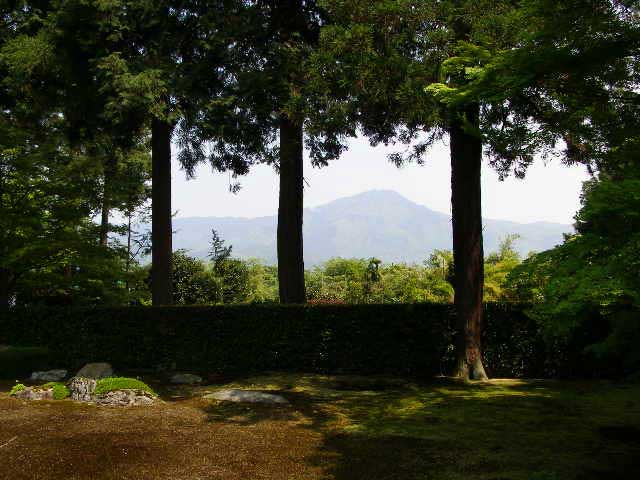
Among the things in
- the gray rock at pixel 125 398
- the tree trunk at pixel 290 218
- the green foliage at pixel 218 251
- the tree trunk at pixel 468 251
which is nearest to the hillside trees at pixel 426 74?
the tree trunk at pixel 468 251

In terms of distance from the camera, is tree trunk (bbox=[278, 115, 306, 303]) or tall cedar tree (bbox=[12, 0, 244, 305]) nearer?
tall cedar tree (bbox=[12, 0, 244, 305])

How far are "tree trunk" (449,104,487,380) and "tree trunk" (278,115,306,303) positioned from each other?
4.44 metres

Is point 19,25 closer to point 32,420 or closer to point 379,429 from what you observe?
point 32,420

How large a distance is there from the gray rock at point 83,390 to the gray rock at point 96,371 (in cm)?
275

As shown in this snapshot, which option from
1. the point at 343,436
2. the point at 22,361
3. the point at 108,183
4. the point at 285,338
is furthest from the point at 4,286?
the point at 343,436

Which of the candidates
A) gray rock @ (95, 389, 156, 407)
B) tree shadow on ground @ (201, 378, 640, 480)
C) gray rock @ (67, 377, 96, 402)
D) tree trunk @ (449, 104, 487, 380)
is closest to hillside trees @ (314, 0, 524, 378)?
tree trunk @ (449, 104, 487, 380)

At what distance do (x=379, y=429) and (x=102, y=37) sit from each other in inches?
490

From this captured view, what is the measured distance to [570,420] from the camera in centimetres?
793

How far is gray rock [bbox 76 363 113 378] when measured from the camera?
41.6 ft

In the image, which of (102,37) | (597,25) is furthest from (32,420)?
(102,37)

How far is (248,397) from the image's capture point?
9594mm

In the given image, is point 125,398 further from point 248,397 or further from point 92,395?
point 248,397

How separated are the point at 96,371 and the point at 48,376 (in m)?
1.25

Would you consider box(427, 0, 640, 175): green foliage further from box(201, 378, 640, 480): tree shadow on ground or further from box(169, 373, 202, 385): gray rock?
box(169, 373, 202, 385): gray rock
